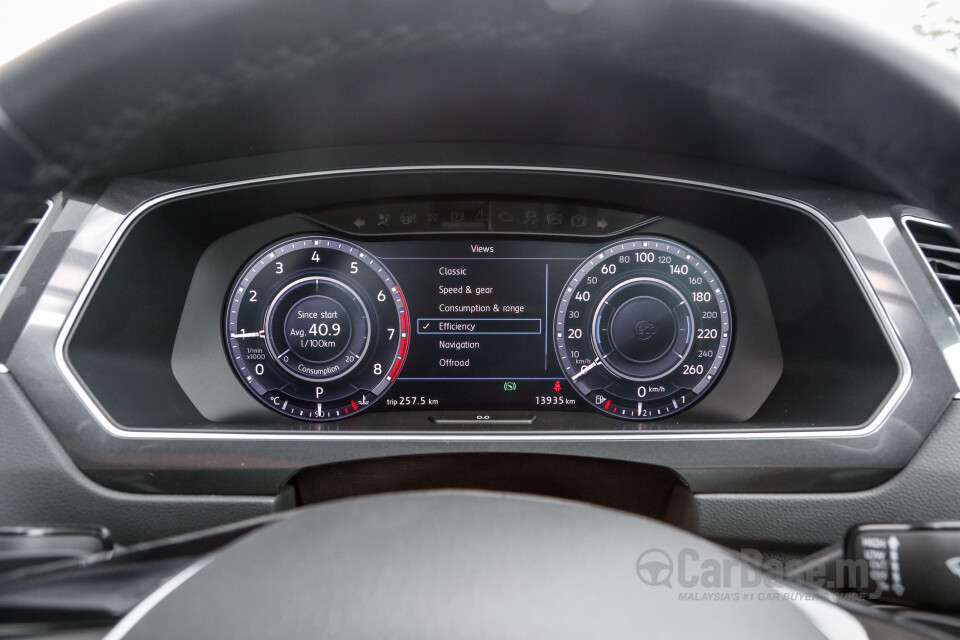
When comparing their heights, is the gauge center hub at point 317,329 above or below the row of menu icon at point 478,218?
below

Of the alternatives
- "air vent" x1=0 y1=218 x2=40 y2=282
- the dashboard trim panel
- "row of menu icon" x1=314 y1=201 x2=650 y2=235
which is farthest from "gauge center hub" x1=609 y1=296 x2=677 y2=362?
"air vent" x1=0 y1=218 x2=40 y2=282

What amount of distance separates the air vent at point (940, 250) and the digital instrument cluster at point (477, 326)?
62cm

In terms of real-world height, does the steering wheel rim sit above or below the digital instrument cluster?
below

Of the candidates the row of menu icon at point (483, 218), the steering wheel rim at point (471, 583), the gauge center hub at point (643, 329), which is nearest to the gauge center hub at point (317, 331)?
the row of menu icon at point (483, 218)

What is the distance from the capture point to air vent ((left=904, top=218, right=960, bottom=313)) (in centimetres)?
191

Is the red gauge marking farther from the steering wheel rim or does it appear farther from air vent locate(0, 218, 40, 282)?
the steering wheel rim

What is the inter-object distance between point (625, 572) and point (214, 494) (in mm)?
1205

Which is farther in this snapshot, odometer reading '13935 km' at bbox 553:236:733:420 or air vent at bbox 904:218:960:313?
odometer reading '13935 km' at bbox 553:236:733:420

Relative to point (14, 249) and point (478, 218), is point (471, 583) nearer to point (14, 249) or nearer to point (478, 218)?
point (14, 249)

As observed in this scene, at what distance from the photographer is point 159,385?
2240 millimetres

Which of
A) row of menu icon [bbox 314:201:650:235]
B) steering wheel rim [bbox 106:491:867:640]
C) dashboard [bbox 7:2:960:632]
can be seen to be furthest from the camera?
row of menu icon [bbox 314:201:650:235]

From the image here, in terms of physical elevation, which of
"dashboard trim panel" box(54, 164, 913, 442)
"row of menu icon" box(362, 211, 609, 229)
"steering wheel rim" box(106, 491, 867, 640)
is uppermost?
"row of menu icon" box(362, 211, 609, 229)

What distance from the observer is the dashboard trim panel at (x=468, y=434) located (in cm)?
182

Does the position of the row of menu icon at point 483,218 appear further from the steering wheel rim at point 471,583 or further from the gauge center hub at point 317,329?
the steering wheel rim at point 471,583
